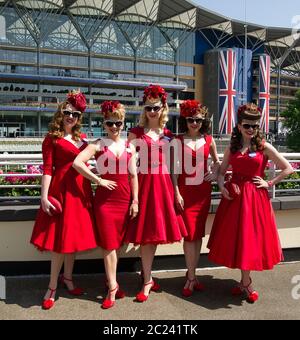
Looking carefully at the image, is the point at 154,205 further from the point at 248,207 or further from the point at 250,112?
the point at 250,112

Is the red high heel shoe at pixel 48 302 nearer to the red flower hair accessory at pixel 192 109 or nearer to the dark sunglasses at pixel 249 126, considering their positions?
the red flower hair accessory at pixel 192 109

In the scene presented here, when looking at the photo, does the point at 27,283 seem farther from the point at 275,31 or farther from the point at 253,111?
the point at 275,31

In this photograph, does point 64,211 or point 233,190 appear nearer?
point 64,211

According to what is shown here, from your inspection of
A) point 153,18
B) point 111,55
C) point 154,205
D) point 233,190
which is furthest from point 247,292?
point 153,18

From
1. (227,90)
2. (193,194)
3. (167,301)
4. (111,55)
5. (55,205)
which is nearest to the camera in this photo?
(55,205)

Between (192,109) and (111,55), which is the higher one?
(111,55)

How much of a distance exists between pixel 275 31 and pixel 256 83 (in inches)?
448

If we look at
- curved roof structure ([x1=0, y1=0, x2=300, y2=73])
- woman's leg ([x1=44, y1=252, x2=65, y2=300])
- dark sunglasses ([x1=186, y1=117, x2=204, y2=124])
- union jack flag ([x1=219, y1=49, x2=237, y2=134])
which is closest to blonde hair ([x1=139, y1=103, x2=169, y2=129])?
dark sunglasses ([x1=186, y1=117, x2=204, y2=124])

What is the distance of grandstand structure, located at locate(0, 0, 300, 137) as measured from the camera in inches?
2010

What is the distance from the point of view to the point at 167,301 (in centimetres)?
393

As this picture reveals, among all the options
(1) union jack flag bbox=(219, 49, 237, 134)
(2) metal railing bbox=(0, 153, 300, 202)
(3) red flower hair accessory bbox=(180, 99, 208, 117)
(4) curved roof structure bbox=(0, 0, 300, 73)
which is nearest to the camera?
(3) red flower hair accessory bbox=(180, 99, 208, 117)

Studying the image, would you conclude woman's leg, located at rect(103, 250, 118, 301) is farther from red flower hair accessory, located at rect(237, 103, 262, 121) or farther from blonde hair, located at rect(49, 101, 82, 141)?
red flower hair accessory, located at rect(237, 103, 262, 121)

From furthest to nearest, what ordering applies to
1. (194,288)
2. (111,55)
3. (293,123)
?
(111,55)
(293,123)
(194,288)

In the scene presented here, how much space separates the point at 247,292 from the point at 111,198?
5.41 ft
